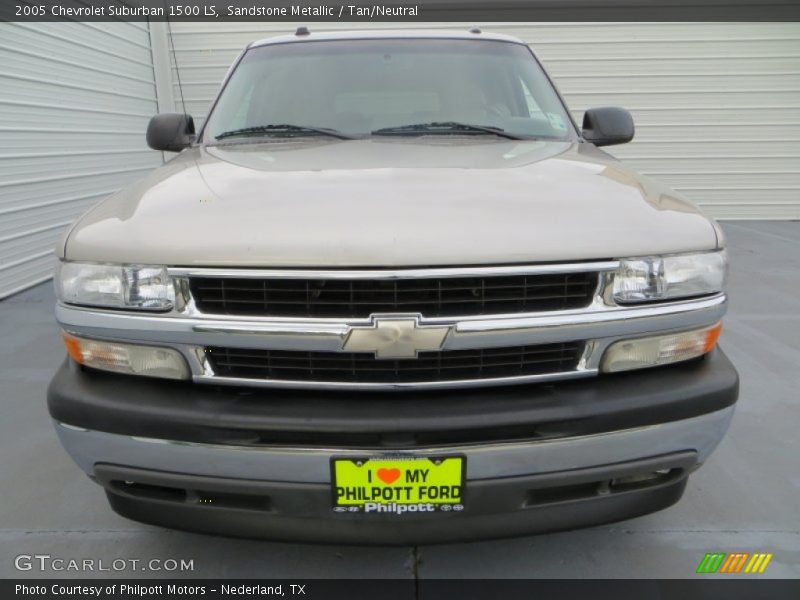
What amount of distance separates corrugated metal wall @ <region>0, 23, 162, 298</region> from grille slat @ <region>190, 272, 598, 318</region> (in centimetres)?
483

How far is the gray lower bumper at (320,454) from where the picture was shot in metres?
1.62

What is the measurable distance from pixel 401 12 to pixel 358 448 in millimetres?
7940

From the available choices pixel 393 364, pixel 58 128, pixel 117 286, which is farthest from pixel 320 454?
pixel 58 128

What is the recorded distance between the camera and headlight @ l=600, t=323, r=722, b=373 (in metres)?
1.75

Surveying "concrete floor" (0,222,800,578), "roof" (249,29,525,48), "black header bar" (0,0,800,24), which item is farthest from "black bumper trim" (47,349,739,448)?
"black header bar" (0,0,800,24)

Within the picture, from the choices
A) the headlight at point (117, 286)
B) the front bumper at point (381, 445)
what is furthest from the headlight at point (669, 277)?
the headlight at point (117, 286)

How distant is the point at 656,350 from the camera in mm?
1778

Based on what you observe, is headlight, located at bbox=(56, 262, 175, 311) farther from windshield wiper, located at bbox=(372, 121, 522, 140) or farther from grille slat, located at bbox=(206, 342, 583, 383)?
windshield wiper, located at bbox=(372, 121, 522, 140)

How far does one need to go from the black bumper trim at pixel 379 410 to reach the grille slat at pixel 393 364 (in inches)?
1.9

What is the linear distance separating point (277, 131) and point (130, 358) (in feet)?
4.43

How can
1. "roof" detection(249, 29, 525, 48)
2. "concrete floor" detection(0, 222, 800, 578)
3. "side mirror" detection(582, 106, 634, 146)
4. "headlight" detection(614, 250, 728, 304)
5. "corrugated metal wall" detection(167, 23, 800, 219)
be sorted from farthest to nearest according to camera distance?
"corrugated metal wall" detection(167, 23, 800, 219), "roof" detection(249, 29, 525, 48), "side mirror" detection(582, 106, 634, 146), "concrete floor" detection(0, 222, 800, 578), "headlight" detection(614, 250, 728, 304)

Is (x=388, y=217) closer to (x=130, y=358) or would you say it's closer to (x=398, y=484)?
(x=398, y=484)

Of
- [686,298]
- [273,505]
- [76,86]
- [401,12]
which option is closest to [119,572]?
[273,505]

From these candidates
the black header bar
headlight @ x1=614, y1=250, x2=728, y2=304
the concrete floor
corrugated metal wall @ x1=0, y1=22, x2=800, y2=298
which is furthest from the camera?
the black header bar
